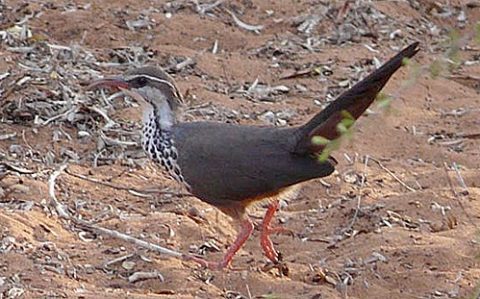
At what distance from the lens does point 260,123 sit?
8016 mm

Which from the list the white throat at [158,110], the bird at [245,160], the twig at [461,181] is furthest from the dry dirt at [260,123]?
the white throat at [158,110]

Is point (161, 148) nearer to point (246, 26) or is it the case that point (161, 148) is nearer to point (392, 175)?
point (392, 175)

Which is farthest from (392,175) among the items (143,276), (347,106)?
(143,276)

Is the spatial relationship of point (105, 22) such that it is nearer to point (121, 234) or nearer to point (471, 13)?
point (471, 13)

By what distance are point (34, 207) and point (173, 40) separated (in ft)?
11.7

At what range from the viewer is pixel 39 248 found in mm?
5668

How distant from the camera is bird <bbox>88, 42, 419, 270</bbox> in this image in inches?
220

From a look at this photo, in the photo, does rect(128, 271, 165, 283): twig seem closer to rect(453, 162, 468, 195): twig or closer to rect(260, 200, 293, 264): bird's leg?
rect(260, 200, 293, 264): bird's leg

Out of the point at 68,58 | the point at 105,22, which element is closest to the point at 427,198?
the point at 68,58

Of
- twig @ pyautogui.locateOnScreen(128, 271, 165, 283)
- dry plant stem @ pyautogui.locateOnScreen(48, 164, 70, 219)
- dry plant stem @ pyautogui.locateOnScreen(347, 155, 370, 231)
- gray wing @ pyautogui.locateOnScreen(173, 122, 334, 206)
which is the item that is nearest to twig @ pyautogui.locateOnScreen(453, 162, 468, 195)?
dry plant stem @ pyautogui.locateOnScreen(347, 155, 370, 231)

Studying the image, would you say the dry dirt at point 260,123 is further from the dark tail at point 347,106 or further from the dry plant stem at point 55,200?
the dark tail at point 347,106

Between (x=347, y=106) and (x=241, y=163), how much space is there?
0.60 meters

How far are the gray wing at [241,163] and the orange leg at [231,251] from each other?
0.48ft

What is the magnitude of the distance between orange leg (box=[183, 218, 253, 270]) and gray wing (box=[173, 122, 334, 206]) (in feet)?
0.48
